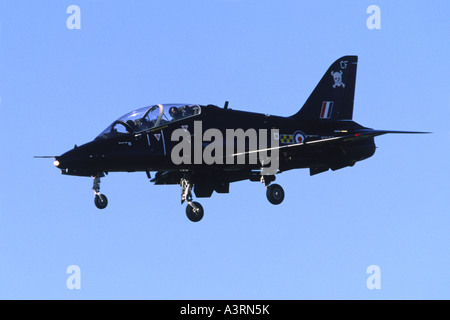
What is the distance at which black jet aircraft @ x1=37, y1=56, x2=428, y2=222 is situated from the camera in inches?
1315

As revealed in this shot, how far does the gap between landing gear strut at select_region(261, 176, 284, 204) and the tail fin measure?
3.56 metres

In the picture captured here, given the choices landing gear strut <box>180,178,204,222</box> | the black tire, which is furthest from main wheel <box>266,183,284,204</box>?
the black tire

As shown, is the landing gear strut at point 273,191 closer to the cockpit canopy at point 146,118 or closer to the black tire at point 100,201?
the cockpit canopy at point 146,118

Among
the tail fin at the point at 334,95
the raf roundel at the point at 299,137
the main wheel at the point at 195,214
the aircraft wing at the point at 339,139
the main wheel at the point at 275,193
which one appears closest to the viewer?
the aircraft wing at the point at 339,139

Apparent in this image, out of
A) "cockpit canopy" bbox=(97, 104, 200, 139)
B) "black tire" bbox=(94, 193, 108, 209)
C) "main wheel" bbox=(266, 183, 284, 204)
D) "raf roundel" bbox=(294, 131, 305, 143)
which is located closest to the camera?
"cockpit canopy" bbox=(97, 104, 200, 139)

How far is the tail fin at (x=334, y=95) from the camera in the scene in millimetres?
38750

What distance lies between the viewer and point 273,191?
36.0 m

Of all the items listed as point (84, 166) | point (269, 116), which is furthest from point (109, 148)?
point (269, 116)

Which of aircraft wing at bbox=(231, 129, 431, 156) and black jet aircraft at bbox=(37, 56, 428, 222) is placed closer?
black jet aircraft at bbox=(37, 56, 428, 222)

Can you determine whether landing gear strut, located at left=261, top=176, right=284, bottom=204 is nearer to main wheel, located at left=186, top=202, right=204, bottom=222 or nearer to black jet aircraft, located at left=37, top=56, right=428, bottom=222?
black jet aircraft, located at left=37, top=56, right=428, bottom=222

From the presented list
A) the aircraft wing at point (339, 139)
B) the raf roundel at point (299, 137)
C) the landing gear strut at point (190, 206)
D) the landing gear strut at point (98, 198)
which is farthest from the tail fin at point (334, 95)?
the landing gear strut at point (98, 198)

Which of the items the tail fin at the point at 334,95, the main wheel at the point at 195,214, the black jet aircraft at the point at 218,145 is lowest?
the main wheel at the point at 195,214

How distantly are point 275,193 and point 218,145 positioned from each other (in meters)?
2.99

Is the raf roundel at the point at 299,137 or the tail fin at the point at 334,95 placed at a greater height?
the tail fin at the point at 334,95
